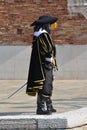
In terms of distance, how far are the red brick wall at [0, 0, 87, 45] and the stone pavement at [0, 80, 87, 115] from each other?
1238 mm

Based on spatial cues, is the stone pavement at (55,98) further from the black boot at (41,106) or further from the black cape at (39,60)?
the black cape at (39,60)

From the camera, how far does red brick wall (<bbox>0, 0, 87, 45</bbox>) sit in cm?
1381

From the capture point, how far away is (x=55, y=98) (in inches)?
423

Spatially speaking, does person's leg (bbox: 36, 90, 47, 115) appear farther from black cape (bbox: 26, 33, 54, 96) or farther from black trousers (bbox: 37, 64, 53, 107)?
black cape (bbox: 26, 33, 54, 96)

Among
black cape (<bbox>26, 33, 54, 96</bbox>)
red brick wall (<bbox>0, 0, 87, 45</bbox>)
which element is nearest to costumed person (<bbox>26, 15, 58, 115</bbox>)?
black cape (<bbox>26, 33, 54, 96</bbox>)

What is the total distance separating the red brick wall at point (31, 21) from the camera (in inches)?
544

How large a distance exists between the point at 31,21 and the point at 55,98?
3.87 m

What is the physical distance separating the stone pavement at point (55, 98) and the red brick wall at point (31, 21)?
124 cm

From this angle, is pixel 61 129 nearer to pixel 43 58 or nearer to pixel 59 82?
pixel 43 58

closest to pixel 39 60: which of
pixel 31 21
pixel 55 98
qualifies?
pixel 55 98

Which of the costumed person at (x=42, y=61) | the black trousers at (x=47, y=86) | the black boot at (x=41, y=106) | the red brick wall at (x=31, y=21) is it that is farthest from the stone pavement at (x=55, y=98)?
the red brick wall at (x=31, y=21)

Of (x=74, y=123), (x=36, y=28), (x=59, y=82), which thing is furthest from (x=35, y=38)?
(x=59, y=82)

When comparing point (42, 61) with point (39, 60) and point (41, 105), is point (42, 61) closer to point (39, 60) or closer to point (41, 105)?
point (39, 60)

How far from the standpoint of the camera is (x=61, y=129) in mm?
7691
